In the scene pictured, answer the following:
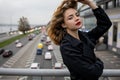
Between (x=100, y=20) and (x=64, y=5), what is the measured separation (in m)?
0.40

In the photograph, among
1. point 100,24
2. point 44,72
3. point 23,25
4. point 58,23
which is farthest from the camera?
point 23,25

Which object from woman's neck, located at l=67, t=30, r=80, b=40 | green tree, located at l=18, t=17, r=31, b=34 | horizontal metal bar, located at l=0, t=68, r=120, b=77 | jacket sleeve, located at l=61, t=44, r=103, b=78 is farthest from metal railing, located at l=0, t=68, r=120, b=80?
green tree, located at l=18, t=17, r=31, b=34

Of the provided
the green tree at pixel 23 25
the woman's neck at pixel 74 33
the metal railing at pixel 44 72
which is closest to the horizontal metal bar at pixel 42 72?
the metal railing at pixel 44 72

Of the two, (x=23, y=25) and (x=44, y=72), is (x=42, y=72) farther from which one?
(x=23, y=25)

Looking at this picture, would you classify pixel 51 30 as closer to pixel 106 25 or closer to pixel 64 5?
pixel 64 5

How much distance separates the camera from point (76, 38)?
2.68m

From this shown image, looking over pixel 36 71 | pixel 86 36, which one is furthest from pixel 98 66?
pixel 36 71

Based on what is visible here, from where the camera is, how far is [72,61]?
100.0 inches

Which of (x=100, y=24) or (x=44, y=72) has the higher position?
(x=100, y=24)

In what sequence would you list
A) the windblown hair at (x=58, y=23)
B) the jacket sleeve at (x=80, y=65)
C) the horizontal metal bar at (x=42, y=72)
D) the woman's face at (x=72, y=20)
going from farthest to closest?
the horizontal metal bar at (x=42, y=72), the windblown hair at (x=58, y=23), the woman's face at (x=72, y=20), the jacket sleeve at (x=80, y=65)

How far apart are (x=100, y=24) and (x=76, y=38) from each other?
416 millimetres

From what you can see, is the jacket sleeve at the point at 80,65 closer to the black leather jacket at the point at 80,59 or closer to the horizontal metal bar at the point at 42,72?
the black leather jacket at the point at 80,59

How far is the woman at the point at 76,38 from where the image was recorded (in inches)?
100

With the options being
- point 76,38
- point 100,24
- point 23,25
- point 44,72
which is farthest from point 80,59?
point 23,25
